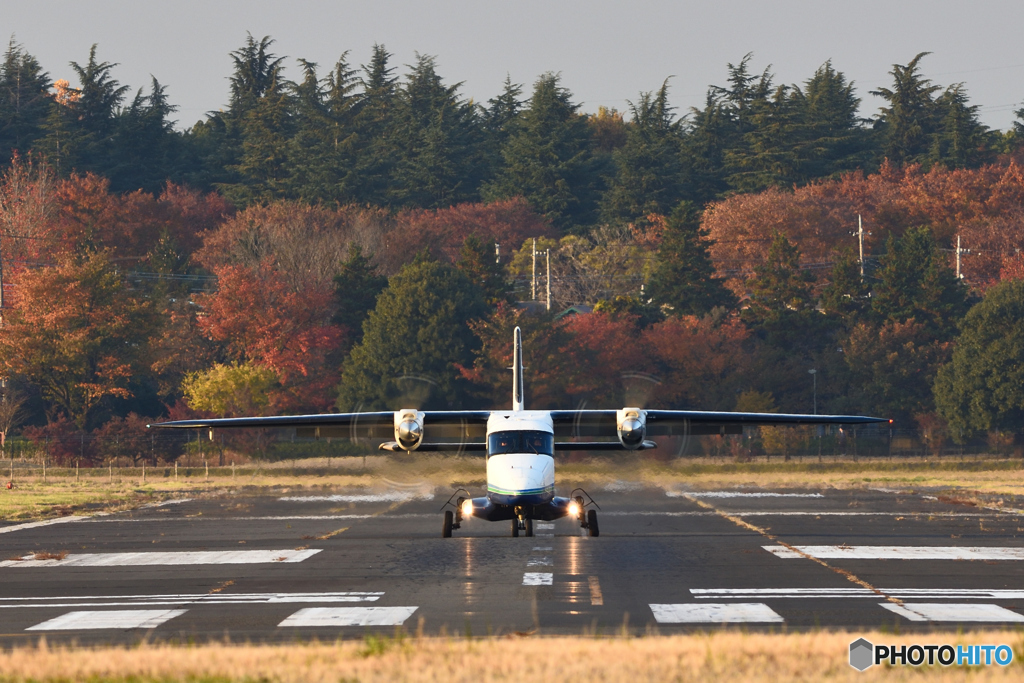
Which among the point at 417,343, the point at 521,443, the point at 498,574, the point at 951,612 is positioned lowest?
the point at 498,574

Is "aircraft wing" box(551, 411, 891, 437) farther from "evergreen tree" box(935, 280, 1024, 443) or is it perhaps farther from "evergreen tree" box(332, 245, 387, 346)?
"evergreen tree" box(332, 245, 387, 346)

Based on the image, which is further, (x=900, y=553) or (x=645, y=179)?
(x=645, y=179)

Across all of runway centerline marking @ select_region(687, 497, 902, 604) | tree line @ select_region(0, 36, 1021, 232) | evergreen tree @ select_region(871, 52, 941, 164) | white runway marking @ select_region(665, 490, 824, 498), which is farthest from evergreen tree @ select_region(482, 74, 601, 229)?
runway centerline marking @ select_region(687, 497, 902, 604)

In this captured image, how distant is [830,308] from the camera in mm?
93125

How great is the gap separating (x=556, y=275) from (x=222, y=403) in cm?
4121

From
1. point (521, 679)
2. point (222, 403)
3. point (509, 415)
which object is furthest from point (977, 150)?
point (521, 679)

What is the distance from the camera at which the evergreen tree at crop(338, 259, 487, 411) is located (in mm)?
79000

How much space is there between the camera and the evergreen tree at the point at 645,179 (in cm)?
11819

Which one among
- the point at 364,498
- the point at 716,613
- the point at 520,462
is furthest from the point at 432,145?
the point at 716,613

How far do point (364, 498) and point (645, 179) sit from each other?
7324 cm

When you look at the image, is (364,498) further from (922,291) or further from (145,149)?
(145,149)

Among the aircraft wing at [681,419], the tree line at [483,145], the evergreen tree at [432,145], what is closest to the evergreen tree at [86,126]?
the tree line at [483,145]

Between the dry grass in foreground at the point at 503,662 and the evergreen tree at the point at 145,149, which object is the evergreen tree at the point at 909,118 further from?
the dry grass in foreground at the point at 503,662

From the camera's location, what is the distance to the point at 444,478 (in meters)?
39.8
